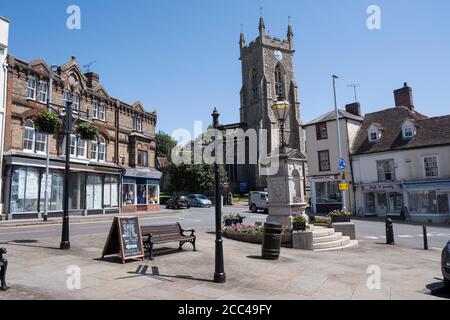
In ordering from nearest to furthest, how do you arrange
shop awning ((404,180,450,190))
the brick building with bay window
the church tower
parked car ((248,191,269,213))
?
the brick building with bay window
shop awning ((404,180,450,190))
parked car ((248,191,269,213))
the church tower

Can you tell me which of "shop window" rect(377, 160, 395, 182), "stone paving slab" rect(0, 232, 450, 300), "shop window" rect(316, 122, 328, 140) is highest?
"shop window" rect(316, 122, 328, 140)

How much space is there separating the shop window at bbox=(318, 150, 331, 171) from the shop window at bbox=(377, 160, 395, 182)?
16.8 feet

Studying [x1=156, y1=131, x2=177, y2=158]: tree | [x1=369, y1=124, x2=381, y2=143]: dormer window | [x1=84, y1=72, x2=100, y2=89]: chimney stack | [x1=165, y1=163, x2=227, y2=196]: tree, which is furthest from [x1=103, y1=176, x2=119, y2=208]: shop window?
[x1=156, y1=131, x2=177, y2=158]: tree

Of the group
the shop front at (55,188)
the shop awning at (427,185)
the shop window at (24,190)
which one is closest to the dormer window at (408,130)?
the shop awning at (427,185)

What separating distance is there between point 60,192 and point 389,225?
22.8m

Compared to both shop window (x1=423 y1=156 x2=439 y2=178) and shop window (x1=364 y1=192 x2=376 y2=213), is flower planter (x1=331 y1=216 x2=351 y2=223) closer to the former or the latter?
shop window (x1=423 y1=156 x2=439 y2=178)

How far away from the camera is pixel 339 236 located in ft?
49.0

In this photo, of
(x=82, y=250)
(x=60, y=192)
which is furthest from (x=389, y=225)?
(x=60, y=192)

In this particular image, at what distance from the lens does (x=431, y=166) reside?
94.6ft

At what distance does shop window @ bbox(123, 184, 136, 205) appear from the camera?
33.1 meters

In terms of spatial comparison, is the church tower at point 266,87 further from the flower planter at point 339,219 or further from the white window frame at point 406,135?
the flower planter at point 339,219

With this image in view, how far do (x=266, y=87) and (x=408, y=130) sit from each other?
103 ft

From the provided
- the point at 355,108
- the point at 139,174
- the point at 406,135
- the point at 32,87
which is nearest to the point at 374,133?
the point at 406,135

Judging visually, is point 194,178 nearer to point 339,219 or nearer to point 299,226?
point 339,219
